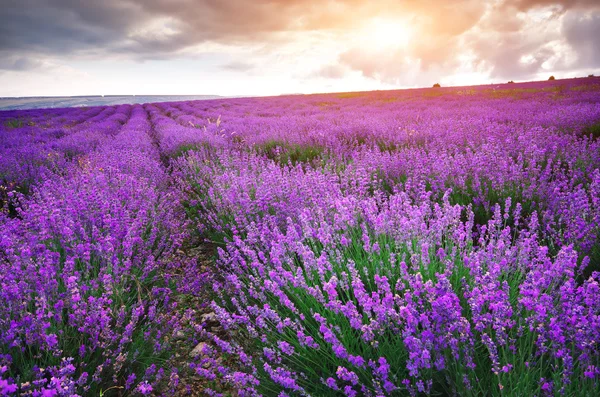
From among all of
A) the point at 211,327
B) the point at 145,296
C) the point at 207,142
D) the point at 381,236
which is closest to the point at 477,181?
the point at 381,236

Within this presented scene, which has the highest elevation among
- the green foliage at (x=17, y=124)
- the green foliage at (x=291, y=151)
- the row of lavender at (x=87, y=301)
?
the green foliage at (x=17, y=124)

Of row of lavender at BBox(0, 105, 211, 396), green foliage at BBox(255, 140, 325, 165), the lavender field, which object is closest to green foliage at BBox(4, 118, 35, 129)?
the lavender field

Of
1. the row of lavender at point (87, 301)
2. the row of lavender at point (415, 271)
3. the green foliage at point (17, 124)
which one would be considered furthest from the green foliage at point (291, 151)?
the green foliage at point (17, 124)

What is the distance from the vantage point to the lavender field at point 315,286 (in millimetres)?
1307

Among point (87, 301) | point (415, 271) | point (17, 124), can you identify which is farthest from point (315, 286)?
point (17, 124)

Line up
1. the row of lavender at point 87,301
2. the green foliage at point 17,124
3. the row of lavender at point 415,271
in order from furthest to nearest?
the green foliage at point 17,124 → the row of lavender at point 87,301 → the row of lavender at point 415,271

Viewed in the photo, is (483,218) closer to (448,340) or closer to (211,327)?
(448,340)

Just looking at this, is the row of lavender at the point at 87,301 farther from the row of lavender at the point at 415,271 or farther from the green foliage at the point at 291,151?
the green foliage at the point at 291,151

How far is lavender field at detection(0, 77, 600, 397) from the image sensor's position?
1.31 m

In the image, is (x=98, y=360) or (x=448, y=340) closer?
(x=448, y=340)

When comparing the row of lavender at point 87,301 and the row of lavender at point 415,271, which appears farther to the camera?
the row of lavender at point 87,301

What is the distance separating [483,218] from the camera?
3336 mm

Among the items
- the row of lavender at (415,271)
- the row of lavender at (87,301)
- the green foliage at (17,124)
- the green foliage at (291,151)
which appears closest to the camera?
the row of lavender at (415,271)

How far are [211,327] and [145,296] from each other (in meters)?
0.55
